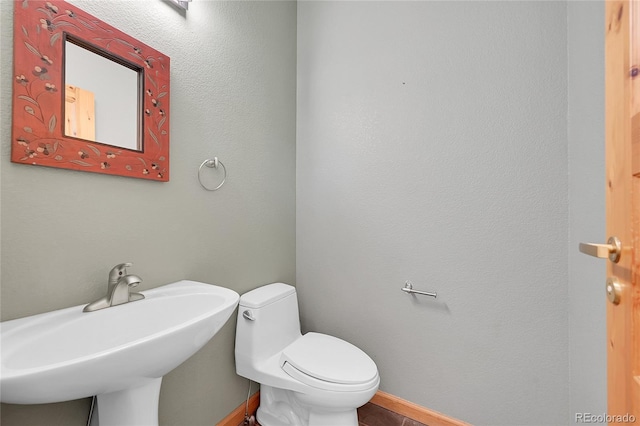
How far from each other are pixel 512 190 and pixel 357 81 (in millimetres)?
1031

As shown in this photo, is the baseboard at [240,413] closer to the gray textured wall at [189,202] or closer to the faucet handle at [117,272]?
the gray textured wall at [189,202]

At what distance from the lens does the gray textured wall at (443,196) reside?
114cm

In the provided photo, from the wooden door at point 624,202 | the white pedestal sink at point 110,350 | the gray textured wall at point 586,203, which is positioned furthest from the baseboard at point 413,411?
the white pedestal sink at point 110,350

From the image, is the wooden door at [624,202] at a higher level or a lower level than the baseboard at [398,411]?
higher

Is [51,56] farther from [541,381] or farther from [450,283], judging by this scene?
[541,381]

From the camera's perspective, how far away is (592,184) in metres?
0.88

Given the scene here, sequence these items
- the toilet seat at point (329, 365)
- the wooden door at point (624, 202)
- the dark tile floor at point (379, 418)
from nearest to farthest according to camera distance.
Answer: the wooden door at point (624, 202)
the toilet seat at point (329, 365)
the dark tile floor at point (379, 418)

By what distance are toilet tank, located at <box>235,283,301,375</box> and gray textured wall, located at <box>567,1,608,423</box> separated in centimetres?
124

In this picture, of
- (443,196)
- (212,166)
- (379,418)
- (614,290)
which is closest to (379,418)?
(379,418)

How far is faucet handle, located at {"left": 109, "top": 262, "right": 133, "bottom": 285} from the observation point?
2.79ft

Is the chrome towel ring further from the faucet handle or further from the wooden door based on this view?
the wooden door

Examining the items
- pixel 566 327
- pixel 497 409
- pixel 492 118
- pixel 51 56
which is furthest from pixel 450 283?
pixel 51 56

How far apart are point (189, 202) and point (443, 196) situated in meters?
1.23

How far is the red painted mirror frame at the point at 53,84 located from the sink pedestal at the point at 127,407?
27.4 inches
